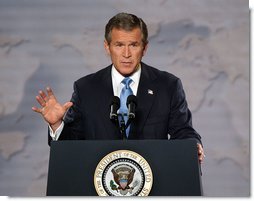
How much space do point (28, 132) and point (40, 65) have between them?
1.59 ft

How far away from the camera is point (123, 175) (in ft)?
7.79

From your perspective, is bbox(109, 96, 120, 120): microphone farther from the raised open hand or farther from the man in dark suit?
the man in dark suit

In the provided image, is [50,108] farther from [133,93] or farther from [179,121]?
[179,121]

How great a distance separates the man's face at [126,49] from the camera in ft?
10.6

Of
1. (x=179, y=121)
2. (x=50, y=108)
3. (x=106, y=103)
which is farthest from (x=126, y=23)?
(x=50, y=108)

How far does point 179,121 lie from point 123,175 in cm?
87

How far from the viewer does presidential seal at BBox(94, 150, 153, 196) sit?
2375 millimetres

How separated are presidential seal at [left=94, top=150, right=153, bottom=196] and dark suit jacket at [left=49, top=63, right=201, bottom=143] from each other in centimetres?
64

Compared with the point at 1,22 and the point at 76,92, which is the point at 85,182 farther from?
the point at 1,22

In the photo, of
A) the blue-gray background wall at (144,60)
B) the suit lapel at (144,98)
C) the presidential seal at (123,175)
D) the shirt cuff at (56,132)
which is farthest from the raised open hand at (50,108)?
the blue-gray background wall at (144,60)

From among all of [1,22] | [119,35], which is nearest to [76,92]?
[119,35]

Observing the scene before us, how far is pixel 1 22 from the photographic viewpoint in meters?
4.41

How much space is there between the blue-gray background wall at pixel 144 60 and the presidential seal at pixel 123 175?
1.89m

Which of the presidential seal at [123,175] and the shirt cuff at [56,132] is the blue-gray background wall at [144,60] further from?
the presidential seal at [123,175]
